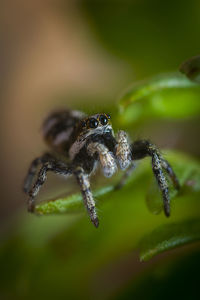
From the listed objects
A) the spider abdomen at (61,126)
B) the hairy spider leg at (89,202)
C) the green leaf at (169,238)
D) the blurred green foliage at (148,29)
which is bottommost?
the green leaf at (169,238)

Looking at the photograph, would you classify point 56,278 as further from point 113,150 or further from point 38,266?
point 113,150

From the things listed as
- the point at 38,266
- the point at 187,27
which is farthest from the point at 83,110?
the point at 38,266

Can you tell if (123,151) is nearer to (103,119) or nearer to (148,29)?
(103,119)

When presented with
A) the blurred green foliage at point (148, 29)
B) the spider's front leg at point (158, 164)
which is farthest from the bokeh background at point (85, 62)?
the spider's front leg at point (158, 164)

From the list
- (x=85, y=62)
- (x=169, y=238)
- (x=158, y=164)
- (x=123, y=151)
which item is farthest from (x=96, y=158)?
(x=85, y=62)

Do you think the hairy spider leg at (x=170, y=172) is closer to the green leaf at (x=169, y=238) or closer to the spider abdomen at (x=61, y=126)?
the green leaf at (x=169, y=238)

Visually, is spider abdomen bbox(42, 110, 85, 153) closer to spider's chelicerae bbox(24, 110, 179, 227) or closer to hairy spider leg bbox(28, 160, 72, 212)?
spider's chelicerae bbox(24, 110, 179, 227)


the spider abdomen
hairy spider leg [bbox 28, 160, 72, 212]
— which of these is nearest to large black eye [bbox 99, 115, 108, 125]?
hairy spider leg [bbox 28, 160, 72, 212]
